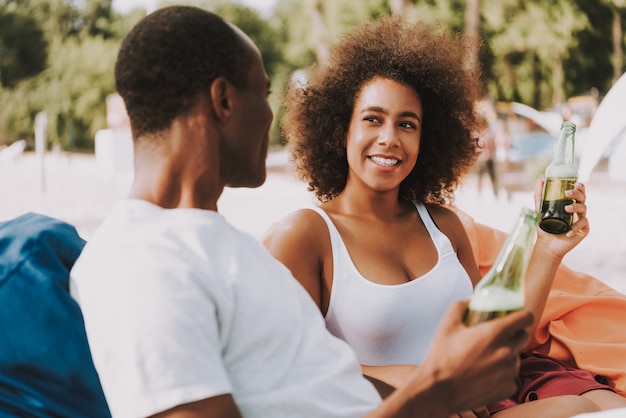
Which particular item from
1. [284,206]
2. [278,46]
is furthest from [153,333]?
[278,46]

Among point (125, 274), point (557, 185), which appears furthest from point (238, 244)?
point (557, 185)

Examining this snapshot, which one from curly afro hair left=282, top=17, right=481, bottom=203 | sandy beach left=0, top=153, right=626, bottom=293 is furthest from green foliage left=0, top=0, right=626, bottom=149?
curly afro hair left=282, top=17, right=481, bottom=203

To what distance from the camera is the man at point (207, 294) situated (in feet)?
3.91

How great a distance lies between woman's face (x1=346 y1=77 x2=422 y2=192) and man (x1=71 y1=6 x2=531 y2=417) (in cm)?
103

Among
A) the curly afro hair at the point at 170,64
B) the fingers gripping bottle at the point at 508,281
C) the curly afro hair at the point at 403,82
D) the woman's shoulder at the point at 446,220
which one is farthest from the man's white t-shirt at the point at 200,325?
the curly afro hair at the point at 403,82

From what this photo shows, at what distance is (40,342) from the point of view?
1.55m

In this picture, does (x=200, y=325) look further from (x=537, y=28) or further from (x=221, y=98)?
(x=537, y=28)

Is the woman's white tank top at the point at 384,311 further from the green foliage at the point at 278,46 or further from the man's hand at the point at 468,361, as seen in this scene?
the green foliage at the point at 278,46

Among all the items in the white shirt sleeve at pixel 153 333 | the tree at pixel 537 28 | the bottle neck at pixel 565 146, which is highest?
the tree at pixel 537 28

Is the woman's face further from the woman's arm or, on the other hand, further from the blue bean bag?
the blue bean bag

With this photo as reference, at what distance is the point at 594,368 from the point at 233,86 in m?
1.78

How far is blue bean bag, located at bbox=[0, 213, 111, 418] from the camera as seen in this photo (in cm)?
155

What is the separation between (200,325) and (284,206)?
41.1ft

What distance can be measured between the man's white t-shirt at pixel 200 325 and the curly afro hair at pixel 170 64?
0.19 meters
